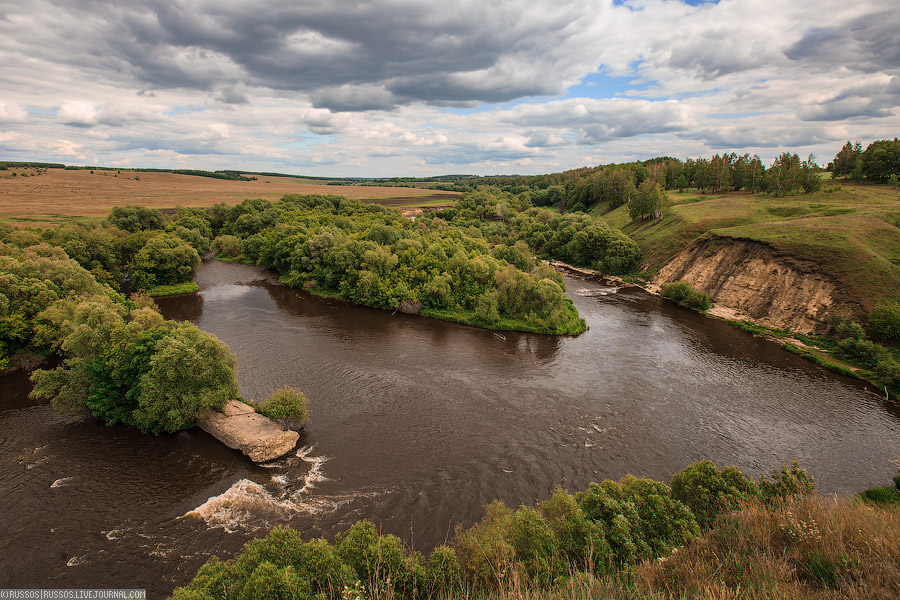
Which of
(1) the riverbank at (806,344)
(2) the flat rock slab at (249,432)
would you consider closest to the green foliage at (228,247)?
(2) the flat rock slab at (249,432)

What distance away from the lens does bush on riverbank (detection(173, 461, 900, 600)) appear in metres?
11.5

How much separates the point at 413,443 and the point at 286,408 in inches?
388

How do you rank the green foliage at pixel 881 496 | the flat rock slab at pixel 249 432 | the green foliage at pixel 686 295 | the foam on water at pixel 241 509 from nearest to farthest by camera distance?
the foam on water at pixel 241 509 < the green foliage at pixel 881 496 < the flat rock slab at pixel 249 432 < the green foliage at pixel 686 295

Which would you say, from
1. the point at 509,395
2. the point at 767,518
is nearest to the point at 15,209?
the point at 509,395

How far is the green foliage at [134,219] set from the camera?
8938 centimetres

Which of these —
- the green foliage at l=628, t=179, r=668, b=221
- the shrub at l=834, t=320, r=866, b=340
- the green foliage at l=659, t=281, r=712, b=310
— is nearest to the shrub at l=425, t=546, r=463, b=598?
the shrub at l=834, t=320, r=866, b=340

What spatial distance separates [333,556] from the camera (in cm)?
1425

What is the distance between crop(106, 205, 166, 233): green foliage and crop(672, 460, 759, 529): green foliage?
11198 cm

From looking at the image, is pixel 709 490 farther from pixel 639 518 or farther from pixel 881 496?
pixel 881 496

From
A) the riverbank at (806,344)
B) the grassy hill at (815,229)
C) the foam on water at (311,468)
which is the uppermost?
the grassy hill at (815,229)

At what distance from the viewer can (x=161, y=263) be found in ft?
220

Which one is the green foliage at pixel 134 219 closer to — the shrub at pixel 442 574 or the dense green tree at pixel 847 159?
the shrub at pixel 442 574

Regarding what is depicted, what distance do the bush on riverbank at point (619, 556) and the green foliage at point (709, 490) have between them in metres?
0.08

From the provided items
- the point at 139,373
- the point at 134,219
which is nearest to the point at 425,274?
the point at 139,373
